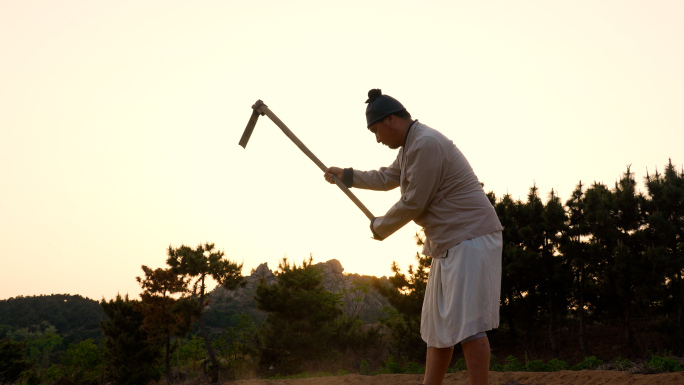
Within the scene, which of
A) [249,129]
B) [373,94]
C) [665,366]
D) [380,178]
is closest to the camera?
A: [373,94]

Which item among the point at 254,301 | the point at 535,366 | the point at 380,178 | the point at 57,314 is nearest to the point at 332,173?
the point at 380,178

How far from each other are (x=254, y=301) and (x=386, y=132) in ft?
130

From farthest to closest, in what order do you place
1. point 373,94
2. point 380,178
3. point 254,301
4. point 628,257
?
point 254,301 < point 628,257 < point 380,178 < point 373,94

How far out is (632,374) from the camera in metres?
7.04

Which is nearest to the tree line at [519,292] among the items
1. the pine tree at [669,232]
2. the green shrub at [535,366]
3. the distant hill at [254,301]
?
the pine tree at [669,232]

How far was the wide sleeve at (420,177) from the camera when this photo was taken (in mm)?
2877

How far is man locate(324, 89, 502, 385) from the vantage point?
2719mm

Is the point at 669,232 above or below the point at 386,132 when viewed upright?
above

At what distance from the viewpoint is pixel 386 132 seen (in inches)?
123

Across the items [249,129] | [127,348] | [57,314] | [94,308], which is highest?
[94,308]

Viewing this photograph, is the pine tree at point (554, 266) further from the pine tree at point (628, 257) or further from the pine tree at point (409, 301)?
the pine tree at point (409, 301)

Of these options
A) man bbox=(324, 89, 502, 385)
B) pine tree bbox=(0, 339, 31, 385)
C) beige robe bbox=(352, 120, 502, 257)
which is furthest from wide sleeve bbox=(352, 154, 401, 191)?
pine tree bbox=(0, 339, 31, 385)

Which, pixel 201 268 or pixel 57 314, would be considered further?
pixel 57 314

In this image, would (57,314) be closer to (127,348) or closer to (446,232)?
(127,348)
